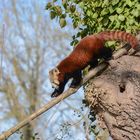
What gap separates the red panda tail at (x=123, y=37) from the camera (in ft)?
10.2

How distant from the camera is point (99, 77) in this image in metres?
3.06

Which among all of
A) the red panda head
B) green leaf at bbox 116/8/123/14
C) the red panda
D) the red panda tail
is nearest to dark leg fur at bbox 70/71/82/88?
the red panda

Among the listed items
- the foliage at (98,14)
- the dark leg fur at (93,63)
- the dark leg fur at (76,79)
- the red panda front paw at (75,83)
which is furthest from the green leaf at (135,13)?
the red panda front paw at (75,83)

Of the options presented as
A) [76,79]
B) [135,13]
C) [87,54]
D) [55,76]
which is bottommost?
[55,76]

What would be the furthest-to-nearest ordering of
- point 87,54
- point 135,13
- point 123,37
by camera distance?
point 135,13, point 87,54, point 123,37

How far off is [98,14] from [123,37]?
98cm

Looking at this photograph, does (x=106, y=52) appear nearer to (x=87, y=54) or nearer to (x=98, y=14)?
(x=87, y=54)

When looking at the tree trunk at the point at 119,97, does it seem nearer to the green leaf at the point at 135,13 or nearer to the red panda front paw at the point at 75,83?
the red panda front paw at the point at 75,83

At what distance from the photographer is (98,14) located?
13.8 ft

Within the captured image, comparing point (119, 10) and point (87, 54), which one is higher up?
point (119, 10)

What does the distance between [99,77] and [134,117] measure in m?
0.43

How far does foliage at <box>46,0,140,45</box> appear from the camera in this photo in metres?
3.88

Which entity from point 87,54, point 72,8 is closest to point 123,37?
point 87,54

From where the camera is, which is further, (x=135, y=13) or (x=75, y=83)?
(x=135, y=13)
